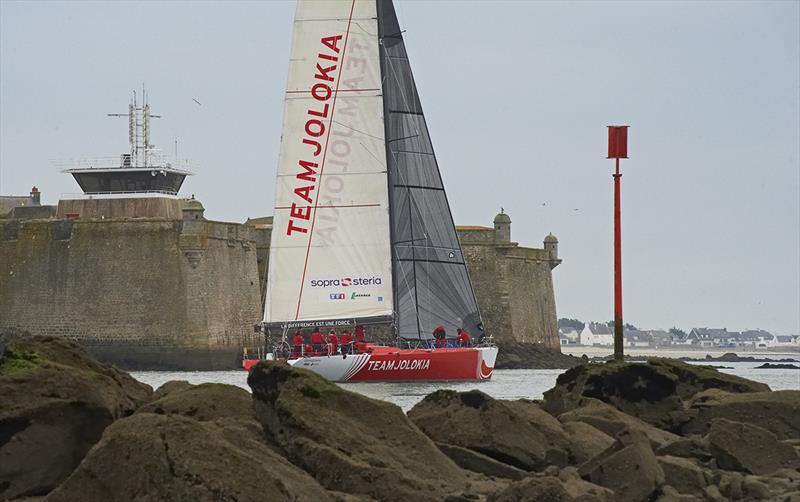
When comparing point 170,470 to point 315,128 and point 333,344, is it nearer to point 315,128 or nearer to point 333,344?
point 333,344

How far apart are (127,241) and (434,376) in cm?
1507

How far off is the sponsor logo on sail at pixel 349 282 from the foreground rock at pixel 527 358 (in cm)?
1732

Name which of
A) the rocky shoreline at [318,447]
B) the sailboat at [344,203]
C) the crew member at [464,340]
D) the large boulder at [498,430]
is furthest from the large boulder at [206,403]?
the crew member at [464,340]

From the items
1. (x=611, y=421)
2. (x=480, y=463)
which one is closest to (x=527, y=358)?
(x=611, y=421)

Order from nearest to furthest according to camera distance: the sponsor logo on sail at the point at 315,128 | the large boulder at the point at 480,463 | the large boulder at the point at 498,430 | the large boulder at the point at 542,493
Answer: the large boulder at the point at 542,493 → the large boulder at the point at 480,463 → the large boulder at the point at 498,430 → the sponsor logo on sail at the point at 315,128

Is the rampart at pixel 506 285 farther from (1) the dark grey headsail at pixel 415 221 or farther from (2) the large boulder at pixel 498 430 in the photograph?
(2) the large boulder at pixel 498 430

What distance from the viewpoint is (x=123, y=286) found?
1703 inches

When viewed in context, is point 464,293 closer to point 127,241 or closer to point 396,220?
point 396,220

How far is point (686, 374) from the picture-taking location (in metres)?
16.6

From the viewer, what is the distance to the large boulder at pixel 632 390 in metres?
14.6

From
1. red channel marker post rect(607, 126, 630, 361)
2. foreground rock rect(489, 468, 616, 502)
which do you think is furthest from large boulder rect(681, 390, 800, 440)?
→ red channel marker post rect(607, 126, 630, 361)

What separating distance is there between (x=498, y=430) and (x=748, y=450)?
190cm

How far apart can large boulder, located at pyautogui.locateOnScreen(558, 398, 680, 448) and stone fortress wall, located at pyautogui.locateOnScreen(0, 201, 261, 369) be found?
1164 inches

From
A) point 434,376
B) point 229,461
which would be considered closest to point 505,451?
point 229,461
